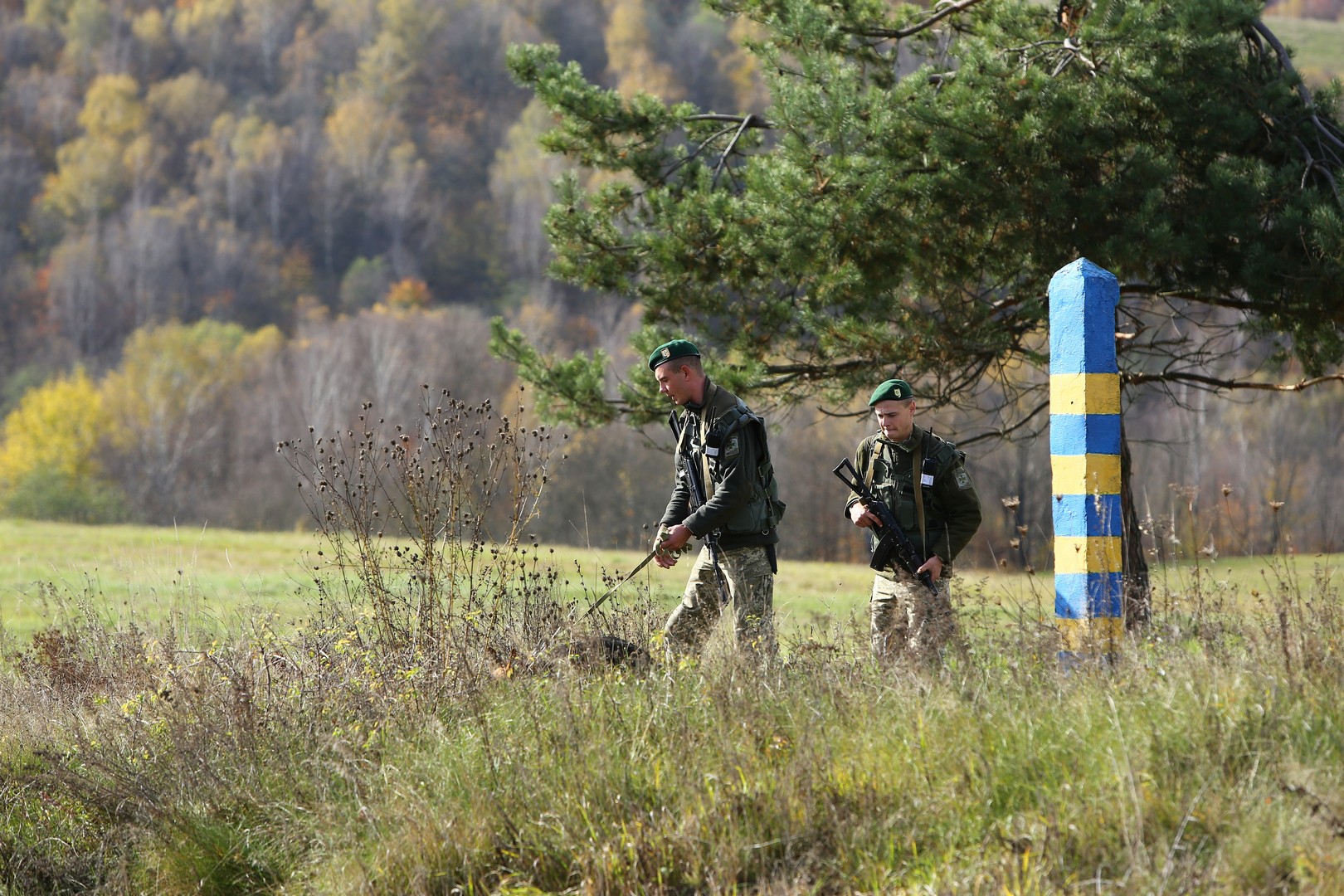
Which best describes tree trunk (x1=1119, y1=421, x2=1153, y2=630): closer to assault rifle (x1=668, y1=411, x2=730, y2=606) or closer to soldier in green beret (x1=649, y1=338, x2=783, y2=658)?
soldier in green beret (x1=649, y1=338, x2=783, y2=658)

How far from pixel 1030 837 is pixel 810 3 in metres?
8.11

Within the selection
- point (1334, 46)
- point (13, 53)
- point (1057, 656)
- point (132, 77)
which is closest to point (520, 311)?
point (132, 77)

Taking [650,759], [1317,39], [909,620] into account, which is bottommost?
[650,759]

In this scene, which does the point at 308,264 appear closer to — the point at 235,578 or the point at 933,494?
the point at 235,578

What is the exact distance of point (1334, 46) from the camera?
119 m

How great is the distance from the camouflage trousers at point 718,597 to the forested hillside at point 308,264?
71.6 feet

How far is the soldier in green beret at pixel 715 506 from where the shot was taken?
19.7 ft

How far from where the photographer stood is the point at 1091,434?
5.02 m

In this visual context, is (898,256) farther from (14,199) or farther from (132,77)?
(132,77)

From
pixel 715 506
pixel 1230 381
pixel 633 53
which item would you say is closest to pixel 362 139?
pixel 633 53

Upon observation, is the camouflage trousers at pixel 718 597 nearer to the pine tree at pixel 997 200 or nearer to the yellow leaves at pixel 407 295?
the pine tree at pixel 997 200

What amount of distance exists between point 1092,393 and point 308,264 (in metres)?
95.4

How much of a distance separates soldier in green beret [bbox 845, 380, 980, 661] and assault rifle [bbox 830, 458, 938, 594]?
30 mm

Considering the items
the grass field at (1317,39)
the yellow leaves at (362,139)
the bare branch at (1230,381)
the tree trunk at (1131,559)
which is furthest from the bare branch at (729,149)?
the yellow leaves at (362,139)
